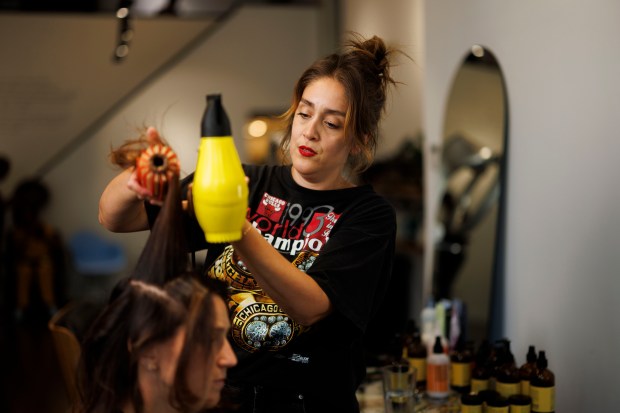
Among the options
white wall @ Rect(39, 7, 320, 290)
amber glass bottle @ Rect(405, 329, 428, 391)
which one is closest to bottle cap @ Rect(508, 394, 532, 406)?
amber glass bottle @ Rect(405, 329, 428, 391)

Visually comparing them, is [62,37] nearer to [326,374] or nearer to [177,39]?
[177,39]

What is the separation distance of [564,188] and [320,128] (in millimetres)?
Answer: 1095

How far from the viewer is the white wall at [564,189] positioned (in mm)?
A: 2338

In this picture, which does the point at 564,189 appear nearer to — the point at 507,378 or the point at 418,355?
the point at 507,378

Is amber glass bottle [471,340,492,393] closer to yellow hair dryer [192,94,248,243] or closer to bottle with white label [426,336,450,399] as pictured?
bottle with white label [426,336,450,399]

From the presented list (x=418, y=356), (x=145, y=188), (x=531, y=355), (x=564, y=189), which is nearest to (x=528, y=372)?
(x=531, y=355)

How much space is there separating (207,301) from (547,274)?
5.14 ft

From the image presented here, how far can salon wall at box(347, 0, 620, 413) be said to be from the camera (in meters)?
2.34

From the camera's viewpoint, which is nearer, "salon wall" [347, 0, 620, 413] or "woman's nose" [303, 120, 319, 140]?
"woman's nose" [303, 120, 319, 140]

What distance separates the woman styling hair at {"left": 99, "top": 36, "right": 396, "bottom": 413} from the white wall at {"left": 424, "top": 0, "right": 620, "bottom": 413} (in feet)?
2.56

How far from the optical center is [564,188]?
258cm

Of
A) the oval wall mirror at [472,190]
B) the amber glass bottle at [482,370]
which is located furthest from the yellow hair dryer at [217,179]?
the oval wall mirror at [472,190]

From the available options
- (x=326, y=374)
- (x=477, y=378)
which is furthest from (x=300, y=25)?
(x=326, y=374)

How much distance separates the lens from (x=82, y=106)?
28.8 feet
